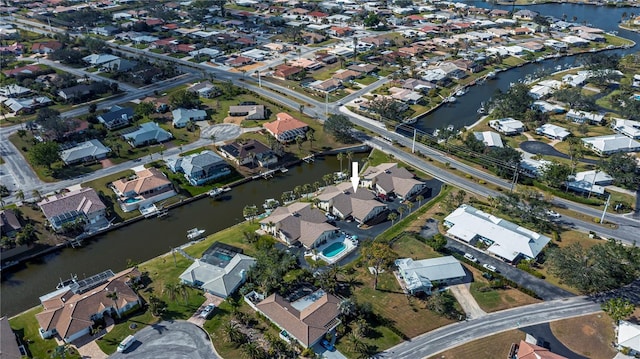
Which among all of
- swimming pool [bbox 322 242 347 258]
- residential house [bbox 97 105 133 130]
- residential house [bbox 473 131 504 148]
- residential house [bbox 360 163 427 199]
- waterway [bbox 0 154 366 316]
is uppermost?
residential house [bbox 97 105 133 130]

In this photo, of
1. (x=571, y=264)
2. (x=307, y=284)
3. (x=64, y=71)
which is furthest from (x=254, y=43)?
(x=571, y=264)

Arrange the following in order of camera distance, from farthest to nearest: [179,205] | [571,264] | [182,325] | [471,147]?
[471,147] < [179,205] < [571,264] < [182,325]

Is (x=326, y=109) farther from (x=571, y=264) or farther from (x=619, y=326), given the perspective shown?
(x=619, y=326)

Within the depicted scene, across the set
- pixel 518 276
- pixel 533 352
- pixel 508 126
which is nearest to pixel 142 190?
pixel 518 276

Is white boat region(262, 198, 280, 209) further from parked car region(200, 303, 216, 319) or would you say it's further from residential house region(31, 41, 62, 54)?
residential house region(31, 41, 62, 54)

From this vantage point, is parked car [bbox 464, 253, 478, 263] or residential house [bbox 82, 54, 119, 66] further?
residential house [bbox 82, 54, 119, 66]

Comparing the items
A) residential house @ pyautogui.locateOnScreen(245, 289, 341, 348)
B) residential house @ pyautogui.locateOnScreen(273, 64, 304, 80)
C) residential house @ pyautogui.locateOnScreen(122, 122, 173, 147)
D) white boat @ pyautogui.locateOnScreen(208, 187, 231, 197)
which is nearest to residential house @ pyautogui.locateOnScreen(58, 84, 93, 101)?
residential house @ pyautogui.locateOnScreen(122, 122, 173, 147)
